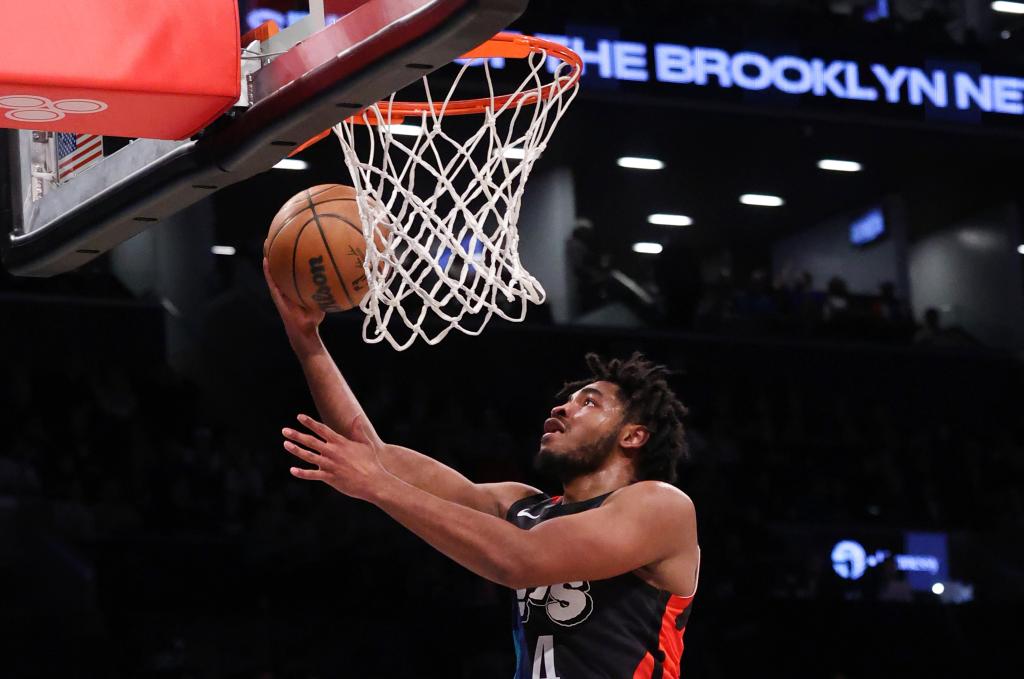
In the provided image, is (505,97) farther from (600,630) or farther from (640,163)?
(640,163)

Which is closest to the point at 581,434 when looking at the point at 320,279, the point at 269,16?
the point at 320,279

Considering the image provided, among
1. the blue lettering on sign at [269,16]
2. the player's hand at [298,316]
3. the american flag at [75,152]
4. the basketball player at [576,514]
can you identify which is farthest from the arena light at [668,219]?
the american flag at [75,152]

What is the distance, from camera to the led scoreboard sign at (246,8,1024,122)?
12062 mm

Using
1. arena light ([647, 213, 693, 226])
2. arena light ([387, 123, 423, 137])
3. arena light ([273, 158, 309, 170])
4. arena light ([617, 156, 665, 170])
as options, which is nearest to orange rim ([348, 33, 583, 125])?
arena light ([387, 123, 423, 137])

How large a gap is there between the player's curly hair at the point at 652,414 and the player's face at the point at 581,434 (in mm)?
40

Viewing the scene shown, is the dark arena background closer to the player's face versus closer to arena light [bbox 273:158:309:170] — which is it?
arena light [bbox 273:158:309:170]

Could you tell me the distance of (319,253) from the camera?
3.66 meters

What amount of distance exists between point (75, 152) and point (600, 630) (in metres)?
1.68

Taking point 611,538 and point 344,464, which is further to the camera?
point 611,538

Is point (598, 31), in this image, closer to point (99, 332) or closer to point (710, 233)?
point (99, 332)

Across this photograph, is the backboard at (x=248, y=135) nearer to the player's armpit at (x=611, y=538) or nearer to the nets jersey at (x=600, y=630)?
the player's armpit at (x=611, y=538)

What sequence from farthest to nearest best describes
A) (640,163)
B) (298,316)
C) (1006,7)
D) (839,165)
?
(839,165) < (640,163) < (1006,7) < (298,316)

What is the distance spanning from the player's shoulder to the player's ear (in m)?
0.19

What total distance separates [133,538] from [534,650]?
5774mm
